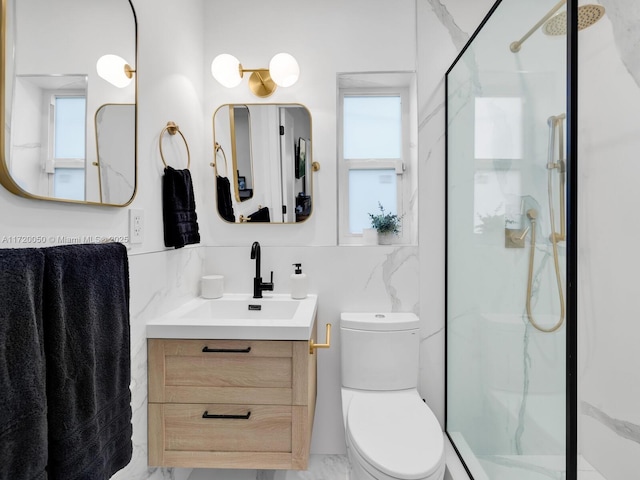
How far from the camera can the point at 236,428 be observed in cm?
131

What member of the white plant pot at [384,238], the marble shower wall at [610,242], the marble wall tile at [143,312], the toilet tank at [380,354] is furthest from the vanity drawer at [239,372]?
the marble shower wall at [610,242]

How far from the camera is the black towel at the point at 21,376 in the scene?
644mm

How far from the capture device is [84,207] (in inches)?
40.1

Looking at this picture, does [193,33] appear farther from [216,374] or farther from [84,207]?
[216,374]

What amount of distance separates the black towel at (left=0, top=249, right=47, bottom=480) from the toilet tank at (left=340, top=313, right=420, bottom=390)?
125 cm

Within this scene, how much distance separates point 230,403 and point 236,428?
0.30 feet

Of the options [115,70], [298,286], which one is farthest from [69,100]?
[298,286]

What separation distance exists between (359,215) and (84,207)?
4.47ft

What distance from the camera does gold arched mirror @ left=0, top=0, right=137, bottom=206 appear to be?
0.77 m

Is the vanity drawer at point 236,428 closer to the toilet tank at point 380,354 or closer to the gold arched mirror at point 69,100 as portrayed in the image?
the toilet tank at point 380,354

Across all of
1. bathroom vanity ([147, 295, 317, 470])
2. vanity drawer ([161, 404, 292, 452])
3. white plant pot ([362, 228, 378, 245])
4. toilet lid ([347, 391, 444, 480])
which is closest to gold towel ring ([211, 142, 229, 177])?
white plant pot ([362, 228, 378, 245])

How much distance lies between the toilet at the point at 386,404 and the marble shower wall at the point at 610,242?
0.72 metres

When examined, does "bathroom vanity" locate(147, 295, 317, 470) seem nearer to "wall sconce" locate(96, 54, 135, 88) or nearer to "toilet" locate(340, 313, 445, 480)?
"toilet" locate(340, 313, 445, 480)

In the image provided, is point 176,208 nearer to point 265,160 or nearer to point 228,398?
point 265,160
